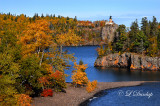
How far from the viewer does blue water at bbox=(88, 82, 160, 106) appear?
157ft

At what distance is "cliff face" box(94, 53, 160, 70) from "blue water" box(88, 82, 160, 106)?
124 ft

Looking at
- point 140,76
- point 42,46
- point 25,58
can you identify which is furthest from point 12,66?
point 140,76

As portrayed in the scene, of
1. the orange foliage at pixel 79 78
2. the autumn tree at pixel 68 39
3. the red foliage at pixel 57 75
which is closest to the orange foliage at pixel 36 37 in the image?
the autumn tree at pixel 68 39

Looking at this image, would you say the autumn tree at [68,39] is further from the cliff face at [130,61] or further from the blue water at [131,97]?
the cliff face at [130,61]

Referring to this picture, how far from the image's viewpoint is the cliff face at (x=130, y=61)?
99.1 meters

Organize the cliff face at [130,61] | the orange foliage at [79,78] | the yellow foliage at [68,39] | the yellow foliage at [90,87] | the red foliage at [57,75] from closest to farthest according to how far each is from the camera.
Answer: the red foliage at [57,75], the yellow foliage at [68,39], the yellow foliage at [90,87], the orange foliage at [79,78], the cliff face at [130,61]

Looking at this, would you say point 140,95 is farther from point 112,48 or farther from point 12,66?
point 112,48

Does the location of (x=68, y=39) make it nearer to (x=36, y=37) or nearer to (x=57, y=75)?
(x=36, y=37)

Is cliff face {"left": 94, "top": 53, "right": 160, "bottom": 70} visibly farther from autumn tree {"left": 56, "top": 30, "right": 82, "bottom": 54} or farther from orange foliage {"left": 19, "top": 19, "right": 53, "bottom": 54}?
orange foliage {"left": 19, "top": 19, "right": 53, "bottom": 54}

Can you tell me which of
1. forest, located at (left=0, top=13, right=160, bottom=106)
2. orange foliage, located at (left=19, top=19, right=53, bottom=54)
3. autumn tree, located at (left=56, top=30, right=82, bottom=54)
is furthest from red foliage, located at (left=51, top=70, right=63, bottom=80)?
autumn tree, located at (left=56, top=30, right=82, bottom=54)

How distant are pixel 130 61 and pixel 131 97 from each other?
55086 millimetres

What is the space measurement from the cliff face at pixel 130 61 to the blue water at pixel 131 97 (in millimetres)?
37802

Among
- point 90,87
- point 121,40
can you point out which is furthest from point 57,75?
point 121,40

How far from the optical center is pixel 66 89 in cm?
5638
